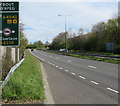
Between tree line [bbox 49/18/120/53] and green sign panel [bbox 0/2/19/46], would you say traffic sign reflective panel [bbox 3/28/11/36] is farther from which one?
tree line [bbox 49/18/120/53]

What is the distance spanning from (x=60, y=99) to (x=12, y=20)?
137 inches

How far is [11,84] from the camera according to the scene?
7.55m

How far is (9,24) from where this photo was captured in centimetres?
823

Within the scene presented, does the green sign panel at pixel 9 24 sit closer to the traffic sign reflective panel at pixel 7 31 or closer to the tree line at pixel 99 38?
the traffic sign reflective panel at pixel 7 31

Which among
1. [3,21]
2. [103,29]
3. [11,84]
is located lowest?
[11,84]

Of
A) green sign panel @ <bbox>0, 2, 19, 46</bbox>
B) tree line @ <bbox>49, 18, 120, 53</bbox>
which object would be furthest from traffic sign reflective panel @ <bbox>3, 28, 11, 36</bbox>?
tree line @ <bbox>49, 18, 120, 53</bbox>

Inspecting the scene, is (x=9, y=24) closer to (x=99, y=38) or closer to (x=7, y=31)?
(x=7, y=31)

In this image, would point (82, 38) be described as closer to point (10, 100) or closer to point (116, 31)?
point (116, 31)

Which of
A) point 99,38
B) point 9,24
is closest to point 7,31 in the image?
point 9,24

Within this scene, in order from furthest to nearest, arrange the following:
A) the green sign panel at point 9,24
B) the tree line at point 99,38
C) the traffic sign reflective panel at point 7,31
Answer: the tree line at point 99,38
the traffic sign reflective panel at point 7,31
the green sign panel at point 9,24

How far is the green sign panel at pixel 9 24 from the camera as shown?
26.4ft

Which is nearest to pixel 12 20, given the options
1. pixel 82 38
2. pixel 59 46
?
pixel 82 38

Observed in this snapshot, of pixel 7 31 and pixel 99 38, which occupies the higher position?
pixel 99 38

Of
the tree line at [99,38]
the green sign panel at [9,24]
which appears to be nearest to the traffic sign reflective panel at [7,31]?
the green sign panel at [9,24]
